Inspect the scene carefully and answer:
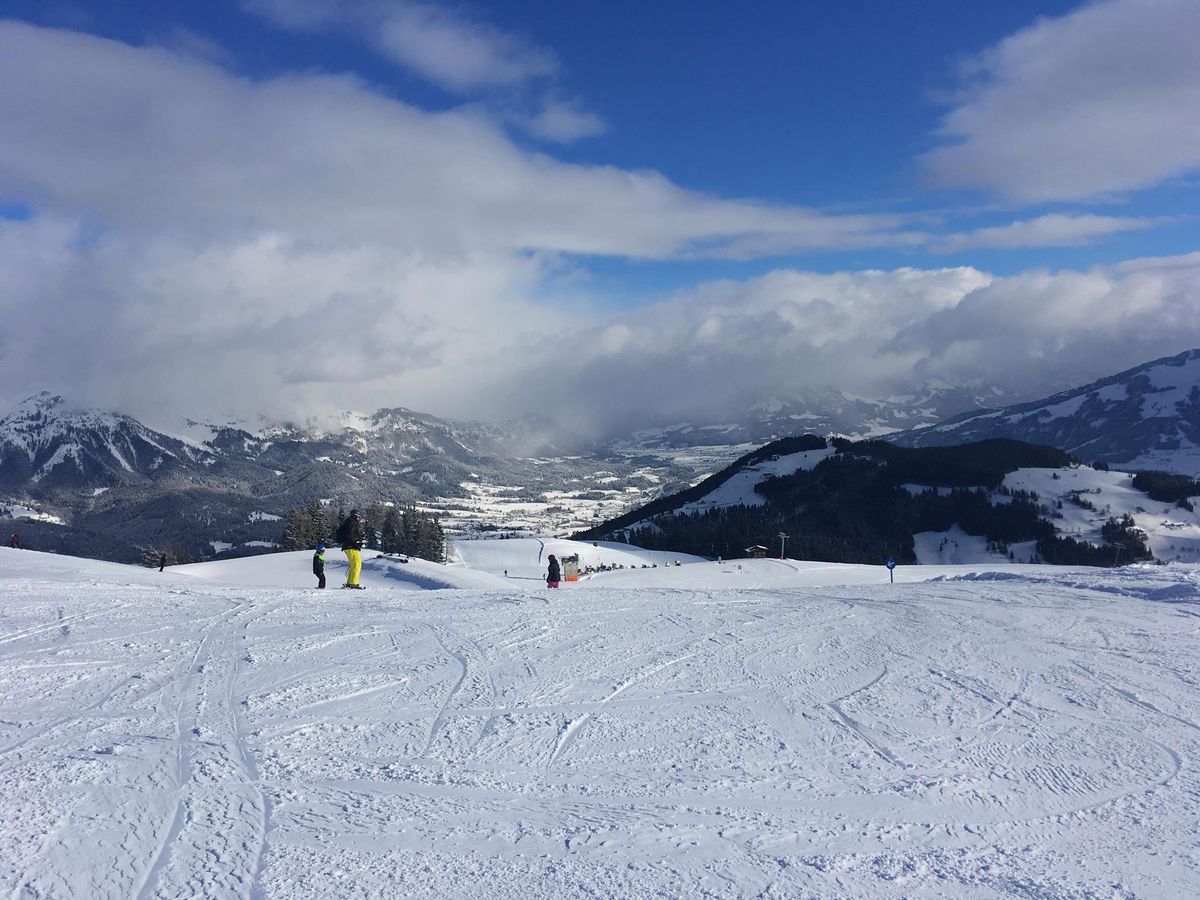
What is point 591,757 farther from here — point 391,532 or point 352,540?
point 391,532

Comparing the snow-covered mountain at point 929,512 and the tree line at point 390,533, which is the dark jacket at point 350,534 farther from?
the snow-covered mountain at point 929,512

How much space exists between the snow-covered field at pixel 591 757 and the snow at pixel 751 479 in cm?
13672

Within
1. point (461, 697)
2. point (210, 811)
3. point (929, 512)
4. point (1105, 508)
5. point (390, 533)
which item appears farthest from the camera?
point (929, 512)

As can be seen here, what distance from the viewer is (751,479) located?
165500 mm

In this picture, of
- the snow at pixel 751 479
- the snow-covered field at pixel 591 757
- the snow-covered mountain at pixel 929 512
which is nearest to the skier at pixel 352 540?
the snow-covered field at pixel 591 757

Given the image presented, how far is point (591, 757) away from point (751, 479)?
6364 inches

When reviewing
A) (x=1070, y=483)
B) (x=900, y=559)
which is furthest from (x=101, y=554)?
(x=1070, y=483)

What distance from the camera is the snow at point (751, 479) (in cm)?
15375

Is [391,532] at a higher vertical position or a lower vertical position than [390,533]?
higher

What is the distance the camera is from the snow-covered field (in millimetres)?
5406

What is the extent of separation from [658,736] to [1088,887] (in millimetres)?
4078

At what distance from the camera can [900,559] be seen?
121875 millimetres

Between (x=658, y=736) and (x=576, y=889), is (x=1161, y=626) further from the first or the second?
(x=576, y=889)

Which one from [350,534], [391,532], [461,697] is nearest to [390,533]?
[391,532]
